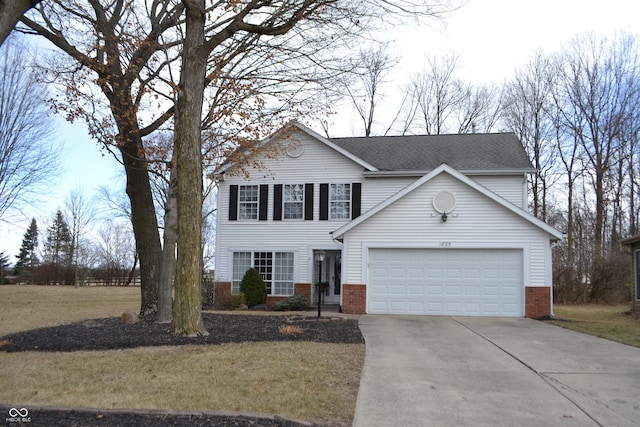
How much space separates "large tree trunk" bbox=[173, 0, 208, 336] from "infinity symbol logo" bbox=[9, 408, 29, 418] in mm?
5047

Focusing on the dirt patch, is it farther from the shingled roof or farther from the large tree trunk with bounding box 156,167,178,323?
the shingled roof

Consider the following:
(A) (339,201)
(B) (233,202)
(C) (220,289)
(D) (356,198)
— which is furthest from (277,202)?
(C) (220,289)

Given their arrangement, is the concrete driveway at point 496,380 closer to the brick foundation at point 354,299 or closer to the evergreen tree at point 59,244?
the brick foundation at point 354,299

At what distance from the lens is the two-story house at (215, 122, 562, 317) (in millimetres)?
16531

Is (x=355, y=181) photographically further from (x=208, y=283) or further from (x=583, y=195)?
(x=583, y=195)

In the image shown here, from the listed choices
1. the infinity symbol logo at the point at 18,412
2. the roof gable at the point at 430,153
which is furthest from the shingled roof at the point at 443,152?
the infinity symbol logo at the point at 18,412

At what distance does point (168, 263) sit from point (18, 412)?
25.7 ft

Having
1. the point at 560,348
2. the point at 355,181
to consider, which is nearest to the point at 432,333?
the point at 560,348

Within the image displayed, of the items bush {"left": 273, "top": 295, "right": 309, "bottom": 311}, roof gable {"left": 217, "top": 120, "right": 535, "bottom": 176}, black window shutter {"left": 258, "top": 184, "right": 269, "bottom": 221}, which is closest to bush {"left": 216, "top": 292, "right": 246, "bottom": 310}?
bush {"left": 273, "top": 295, "right": 309, "bottom": 311}

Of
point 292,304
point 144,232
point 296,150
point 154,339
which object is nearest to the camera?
point 154,339

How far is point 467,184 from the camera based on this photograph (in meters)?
16.7

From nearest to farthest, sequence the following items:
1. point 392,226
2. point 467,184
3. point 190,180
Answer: point 190,180 < point 467,184 < point 392,226

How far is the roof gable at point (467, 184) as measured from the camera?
1619cm

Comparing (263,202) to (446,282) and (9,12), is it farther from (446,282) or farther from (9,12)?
(9,12)
